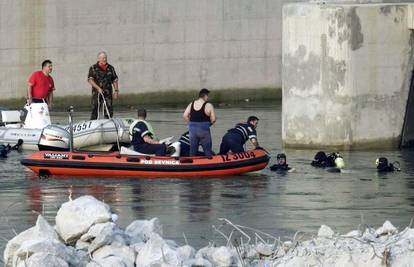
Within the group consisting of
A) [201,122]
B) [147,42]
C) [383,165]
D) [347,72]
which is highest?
[147,42]

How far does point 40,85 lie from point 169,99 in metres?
11.2

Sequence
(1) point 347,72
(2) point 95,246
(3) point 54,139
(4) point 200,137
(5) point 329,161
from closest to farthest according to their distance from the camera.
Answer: (2) point 95,246 < (4) point 200,137 < (5) point 329,161 < (3) point 54,139 < (1) point 347,72

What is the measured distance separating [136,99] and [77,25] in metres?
2.33

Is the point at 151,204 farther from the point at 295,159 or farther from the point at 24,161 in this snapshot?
the point at 295,159

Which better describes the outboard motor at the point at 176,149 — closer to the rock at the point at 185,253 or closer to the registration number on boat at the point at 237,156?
the registration number on boat at the point at 237,156

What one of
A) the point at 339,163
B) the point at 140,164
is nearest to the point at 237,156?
the point at 140,164

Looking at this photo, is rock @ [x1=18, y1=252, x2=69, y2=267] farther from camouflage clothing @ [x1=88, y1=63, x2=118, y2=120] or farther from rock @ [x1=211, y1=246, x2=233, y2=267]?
camouflage clothing @ [x1=88, y1=63, x2=118, y2=120]

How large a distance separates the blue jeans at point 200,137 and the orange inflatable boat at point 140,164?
353 mm

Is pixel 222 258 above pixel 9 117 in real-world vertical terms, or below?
below

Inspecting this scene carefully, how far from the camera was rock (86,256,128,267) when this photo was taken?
12.4 meters

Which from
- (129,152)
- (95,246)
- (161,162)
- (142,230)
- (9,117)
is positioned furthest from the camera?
(9,117)

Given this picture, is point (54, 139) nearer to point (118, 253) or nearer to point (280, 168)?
point (280, 168)

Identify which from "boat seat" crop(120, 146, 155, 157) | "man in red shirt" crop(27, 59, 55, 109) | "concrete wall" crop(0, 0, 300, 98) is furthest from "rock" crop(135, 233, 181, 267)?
"concrete wall" crop(0, 0, 300, 98)

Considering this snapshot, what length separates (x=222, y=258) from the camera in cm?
1271
